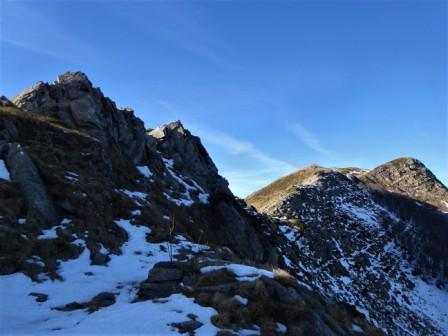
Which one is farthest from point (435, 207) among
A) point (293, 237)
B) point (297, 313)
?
point (297, 313)

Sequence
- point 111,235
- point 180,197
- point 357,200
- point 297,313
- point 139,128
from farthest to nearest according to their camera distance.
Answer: point 357,200 < point 139,128 < point 180,197 < point 111,235 < point 297,313

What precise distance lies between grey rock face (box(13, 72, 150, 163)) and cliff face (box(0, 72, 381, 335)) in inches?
5.7

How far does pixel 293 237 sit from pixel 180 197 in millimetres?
28285

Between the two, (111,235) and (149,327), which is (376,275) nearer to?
(111,235)

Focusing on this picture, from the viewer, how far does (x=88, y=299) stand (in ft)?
45.8

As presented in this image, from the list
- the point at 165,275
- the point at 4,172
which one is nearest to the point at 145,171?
the point at 4,172

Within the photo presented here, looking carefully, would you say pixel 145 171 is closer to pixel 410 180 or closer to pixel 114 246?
pixel 114 246

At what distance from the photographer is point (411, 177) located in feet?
424

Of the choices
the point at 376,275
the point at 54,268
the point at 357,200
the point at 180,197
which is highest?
the point at 357,200

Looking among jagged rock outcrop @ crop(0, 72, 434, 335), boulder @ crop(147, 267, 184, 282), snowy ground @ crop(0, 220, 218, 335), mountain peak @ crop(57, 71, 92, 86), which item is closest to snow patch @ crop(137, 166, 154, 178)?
jagged rock outcrop @ crop(0, 72, 434, 335)

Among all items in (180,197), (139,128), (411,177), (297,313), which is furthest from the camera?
(411,177)

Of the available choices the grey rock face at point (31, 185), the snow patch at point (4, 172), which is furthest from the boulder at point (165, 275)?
the snow patch at point (4, 172)

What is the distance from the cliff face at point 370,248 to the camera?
48469 millimetres

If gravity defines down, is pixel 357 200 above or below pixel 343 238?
above
